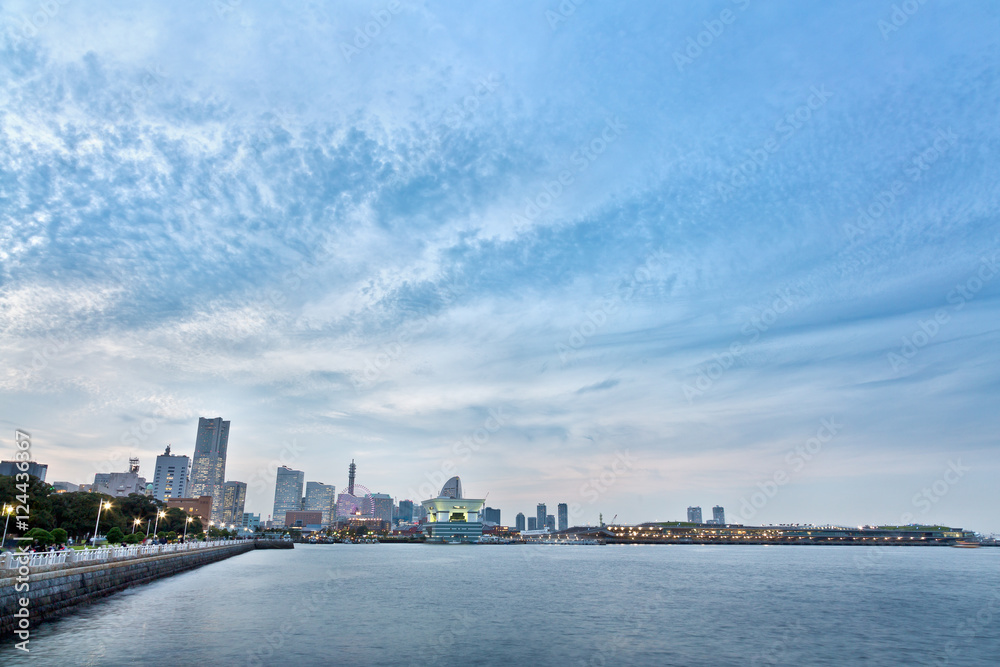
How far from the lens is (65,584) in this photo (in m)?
39.8

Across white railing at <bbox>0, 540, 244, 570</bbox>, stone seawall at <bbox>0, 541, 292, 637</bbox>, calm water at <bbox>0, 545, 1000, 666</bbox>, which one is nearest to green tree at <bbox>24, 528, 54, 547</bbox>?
white railing at <bbox>0, 540, 244, 570</bbox>

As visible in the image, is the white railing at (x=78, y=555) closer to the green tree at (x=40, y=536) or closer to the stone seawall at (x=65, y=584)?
the stone seawall at (x=65, y=584)

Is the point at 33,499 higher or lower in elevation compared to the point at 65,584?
higher

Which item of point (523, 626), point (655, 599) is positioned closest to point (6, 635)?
point (523, 626)

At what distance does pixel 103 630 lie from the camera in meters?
34.6

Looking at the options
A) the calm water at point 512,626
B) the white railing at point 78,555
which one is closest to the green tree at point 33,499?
the white railing at point 78,555

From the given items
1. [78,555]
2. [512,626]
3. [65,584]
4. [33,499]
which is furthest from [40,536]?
[512,626]

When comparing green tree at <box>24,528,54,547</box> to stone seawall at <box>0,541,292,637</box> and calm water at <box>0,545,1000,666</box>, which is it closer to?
stone seawall at <box>0,541,292,637</box>

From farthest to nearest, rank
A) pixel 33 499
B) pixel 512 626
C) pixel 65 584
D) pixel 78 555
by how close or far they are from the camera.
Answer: pixel 33 499, pixel 78 555, pixel 512 626, pixel 65 584

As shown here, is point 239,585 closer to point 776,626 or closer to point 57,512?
point 57,512

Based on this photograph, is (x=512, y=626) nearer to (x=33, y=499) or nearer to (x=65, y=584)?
(x=65, y=584)

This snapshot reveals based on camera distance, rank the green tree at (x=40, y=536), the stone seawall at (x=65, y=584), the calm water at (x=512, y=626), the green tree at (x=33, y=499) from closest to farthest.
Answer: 1. the stone seawall at (x=65, y=584)
2. the calm water at (x=512, y=626)
3. the green tree at (x=40, y=536)
4. the green tree at (x=33, y=499)

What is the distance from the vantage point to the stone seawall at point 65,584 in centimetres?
3061

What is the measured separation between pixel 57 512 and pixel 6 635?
7496 centimetres
